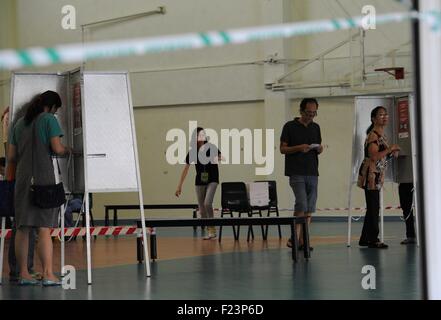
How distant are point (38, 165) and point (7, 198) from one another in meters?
0.52

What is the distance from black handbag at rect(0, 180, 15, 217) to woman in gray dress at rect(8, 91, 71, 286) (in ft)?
0.79

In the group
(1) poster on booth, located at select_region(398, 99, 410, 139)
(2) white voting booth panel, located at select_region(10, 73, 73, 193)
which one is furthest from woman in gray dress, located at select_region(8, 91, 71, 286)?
(1) poster on booth, located at select_region(398, 99, 410, 139)

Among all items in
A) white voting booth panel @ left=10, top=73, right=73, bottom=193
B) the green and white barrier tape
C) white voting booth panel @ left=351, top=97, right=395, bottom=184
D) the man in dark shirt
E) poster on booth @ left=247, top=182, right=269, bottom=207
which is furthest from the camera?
poster on booth @ left=247, top=182, right=269, bottom=207

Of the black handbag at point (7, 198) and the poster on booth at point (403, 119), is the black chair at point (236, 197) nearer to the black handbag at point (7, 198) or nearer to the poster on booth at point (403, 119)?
the poster on booth at point (403, 119)

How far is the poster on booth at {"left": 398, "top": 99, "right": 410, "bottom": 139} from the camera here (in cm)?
953

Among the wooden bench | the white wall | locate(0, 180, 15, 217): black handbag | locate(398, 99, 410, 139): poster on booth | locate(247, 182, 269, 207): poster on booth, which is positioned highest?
the white wall

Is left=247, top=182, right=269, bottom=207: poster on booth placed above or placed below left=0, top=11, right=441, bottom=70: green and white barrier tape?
below

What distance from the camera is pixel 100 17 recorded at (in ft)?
57.6

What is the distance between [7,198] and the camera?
6.36m

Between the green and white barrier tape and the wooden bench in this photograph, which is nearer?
the green and white barrier tape

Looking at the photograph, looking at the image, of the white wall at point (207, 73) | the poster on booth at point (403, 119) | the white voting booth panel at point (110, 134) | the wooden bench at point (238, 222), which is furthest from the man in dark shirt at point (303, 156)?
the white wall at point (207, 73)

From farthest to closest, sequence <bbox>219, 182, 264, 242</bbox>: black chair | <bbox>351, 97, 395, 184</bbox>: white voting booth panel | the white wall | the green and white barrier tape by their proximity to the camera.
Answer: the white wall, <bbox>219, 182, 264, 242</bbox>: black chair, <bbox>351, 97, 395, 184</bbox>: white voting booth panel, the green and white barrier tape

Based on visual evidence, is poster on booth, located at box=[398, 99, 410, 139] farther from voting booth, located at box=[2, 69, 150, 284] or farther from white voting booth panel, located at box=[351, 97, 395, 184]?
voting booth, located at box=[2, 69, 150, 284]
